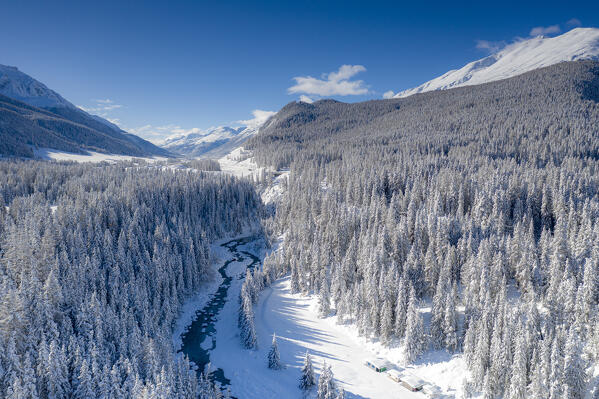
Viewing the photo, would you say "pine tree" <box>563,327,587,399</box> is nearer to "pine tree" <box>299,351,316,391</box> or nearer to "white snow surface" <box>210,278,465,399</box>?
"white snow surface" <box>210,278,465,399</box>

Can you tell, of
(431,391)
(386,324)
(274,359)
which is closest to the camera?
(431,391)

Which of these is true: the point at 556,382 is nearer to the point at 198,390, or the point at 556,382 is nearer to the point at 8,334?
the point at 198,390

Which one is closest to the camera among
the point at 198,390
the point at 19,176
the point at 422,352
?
the point at 198,390

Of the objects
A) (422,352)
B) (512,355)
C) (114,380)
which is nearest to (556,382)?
(512,355)

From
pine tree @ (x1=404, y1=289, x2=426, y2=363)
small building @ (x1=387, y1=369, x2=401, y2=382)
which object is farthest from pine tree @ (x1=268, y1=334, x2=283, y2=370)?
pine tree @ (x1=404, y1=289, x2=426, y2=363)

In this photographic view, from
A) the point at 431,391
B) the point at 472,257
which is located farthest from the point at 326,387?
the point at 472,257

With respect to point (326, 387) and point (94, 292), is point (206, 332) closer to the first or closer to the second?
point (94, 292)

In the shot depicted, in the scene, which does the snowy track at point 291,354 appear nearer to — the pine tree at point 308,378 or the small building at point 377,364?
the small building at point 377,364
